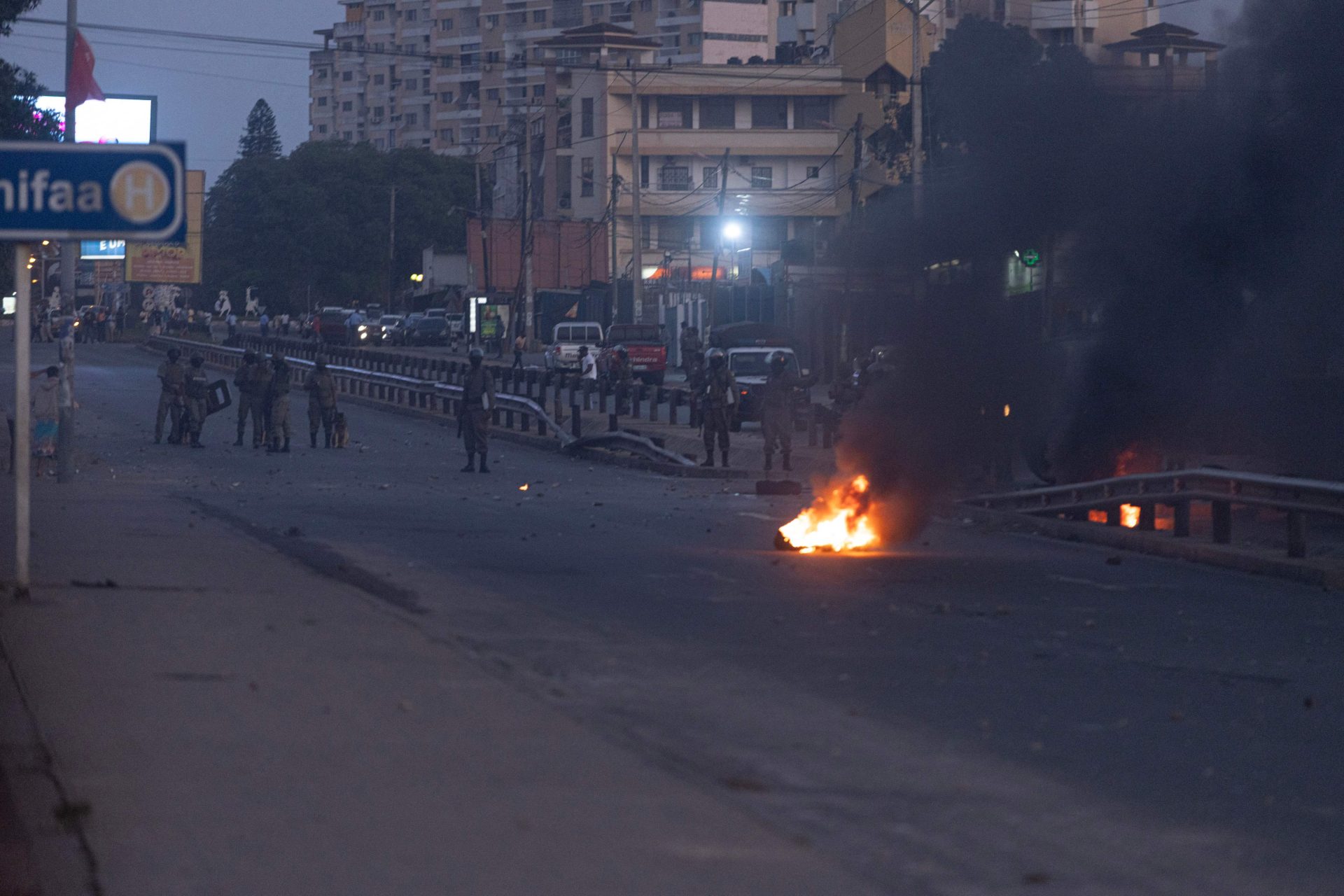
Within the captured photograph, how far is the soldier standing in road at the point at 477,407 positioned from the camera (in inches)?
969

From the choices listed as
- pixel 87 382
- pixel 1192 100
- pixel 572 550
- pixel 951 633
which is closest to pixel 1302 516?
pixel 951 633

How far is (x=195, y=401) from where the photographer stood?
29297mm

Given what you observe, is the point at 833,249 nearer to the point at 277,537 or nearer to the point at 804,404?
the point at 277,537

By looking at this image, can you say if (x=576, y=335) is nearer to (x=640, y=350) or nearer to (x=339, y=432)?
(x=640, y=350)

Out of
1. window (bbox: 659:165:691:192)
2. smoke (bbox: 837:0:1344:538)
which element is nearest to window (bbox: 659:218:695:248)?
window (bbox: 659:165:691:192)

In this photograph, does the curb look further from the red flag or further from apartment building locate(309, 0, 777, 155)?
apartment building locate(309, 0, 777, 155)

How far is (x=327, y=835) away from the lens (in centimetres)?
509

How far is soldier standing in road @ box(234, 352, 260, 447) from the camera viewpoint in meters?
29.1

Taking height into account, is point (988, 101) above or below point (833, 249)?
above

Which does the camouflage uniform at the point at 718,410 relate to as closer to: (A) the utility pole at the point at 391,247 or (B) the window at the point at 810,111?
(B) the window at the point at 810,111

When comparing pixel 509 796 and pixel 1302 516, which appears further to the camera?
pixel 1302 516

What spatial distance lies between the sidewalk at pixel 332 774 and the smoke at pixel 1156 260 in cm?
1072

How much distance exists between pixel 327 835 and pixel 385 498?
14.7m

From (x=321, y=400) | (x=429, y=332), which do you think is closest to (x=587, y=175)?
(x=429, y=332)
